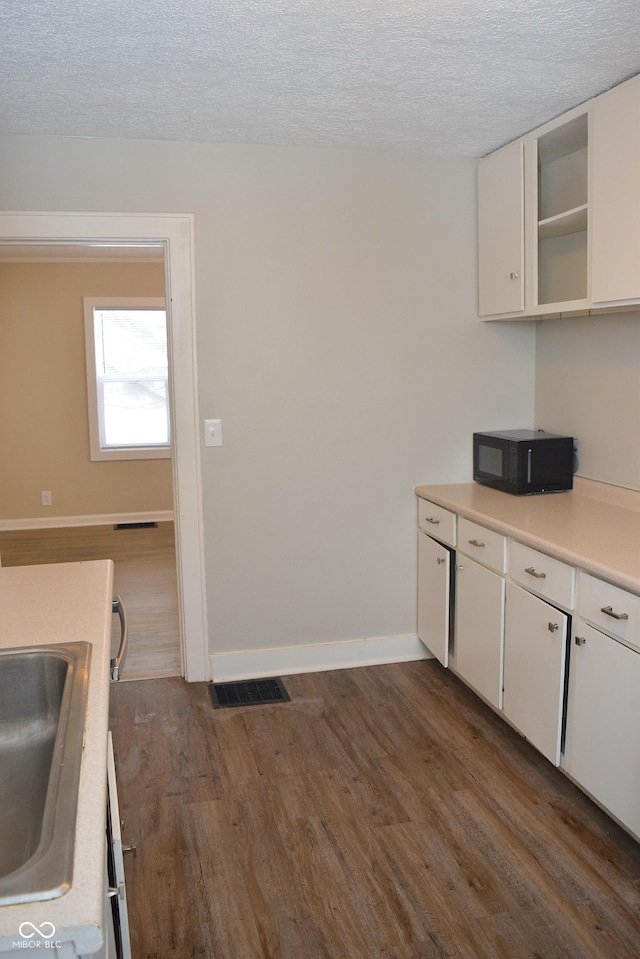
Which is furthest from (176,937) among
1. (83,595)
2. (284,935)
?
(83,595)

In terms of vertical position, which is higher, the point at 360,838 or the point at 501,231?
the point at 501,231

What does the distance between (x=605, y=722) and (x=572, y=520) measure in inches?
31.6

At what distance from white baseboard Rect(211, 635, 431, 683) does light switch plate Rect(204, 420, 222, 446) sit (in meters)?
0.96

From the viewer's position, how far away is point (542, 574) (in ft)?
8.63

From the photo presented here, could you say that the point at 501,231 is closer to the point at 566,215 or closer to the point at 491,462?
the point at 566,215

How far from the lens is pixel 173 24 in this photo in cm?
215

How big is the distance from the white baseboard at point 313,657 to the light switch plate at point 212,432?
0.96m

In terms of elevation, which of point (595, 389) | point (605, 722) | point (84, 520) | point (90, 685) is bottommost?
point (84, 520)

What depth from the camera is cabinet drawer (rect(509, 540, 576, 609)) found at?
2.50 metres

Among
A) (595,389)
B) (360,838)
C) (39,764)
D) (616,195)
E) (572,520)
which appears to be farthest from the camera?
(595,389)

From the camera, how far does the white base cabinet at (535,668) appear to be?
2568 mm

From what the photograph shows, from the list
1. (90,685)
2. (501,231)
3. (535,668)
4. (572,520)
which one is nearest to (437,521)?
(572,520)

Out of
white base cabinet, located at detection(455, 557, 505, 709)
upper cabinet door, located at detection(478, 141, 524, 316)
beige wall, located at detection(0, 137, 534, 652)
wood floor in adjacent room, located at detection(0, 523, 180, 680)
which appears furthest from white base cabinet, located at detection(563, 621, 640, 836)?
wood floor in adjacent room, located at detection(0, 523, 180, 680)

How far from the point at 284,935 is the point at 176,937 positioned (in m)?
0.27
